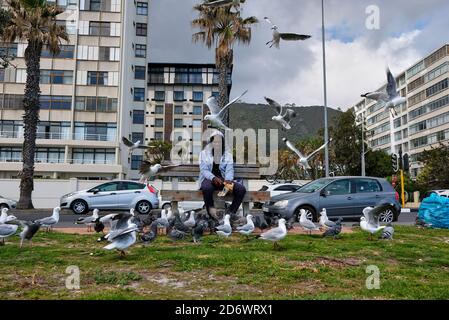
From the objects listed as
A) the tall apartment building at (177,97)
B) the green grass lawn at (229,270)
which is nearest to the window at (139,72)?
the tall apartment building at (177,97)

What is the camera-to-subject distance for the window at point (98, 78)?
4638cm

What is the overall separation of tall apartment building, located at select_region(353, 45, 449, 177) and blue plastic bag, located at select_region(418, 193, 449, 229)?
5276cm

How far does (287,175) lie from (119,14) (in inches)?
1166

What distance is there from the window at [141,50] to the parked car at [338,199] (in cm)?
4731

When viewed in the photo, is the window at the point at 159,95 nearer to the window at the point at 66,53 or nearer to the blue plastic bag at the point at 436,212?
the window at the point at 66,53

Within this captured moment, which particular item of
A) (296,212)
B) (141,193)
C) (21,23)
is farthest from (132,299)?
(21,23)

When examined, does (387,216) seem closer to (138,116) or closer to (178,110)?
(138,116)

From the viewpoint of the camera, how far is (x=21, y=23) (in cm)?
2405

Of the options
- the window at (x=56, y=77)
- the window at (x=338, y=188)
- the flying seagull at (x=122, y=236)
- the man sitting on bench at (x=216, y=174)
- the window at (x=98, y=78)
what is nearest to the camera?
the flying seagull at (x=122, y=236)

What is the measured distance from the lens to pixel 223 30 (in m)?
22.1

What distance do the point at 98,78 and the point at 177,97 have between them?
34.7 m

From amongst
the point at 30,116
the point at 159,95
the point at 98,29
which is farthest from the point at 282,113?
the point at 159,95

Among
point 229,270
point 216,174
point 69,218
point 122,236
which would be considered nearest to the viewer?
point 229,270

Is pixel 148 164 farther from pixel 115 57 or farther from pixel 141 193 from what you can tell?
pixel 115 57
